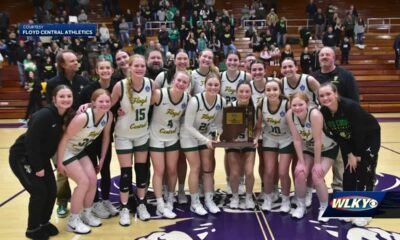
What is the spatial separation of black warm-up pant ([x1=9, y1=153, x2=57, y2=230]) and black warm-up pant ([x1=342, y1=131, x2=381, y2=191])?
117 inches

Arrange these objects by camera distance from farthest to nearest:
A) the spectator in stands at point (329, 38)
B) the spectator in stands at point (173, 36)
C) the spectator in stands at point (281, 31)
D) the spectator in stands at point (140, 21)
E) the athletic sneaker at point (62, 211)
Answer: the spectator in stands at point (140, 21) < the spectator in stands at point (281, 31) < the spectator in stands at point (173, 36) < the spectator in stands at point (329, 38) < the athletic sneaker at point (62, 211)

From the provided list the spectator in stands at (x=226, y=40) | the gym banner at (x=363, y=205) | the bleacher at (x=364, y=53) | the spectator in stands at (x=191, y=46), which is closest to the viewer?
the gym banner at (x=363, y=205)

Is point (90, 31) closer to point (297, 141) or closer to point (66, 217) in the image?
point (66, 217)

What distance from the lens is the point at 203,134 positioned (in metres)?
5.20

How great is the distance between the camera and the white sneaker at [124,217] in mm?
4855

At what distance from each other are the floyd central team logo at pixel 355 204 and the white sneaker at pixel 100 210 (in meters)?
2.97

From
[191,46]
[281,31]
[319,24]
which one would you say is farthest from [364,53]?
[191,46]

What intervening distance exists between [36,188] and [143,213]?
3.94 feet

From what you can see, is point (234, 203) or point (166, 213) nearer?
point (166, 213)

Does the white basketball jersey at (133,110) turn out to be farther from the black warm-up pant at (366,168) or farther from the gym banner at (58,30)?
the gym banner at (58,30)

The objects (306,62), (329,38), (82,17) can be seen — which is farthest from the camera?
(82,17)

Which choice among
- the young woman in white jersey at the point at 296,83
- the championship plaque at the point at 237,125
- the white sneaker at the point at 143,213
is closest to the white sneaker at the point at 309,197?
the young woman in white jersey at the point at 296,83

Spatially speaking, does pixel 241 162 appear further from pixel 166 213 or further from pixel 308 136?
pixel 166 213

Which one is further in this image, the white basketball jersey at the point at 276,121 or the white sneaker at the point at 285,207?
the white sneaker at the point at 285,207
